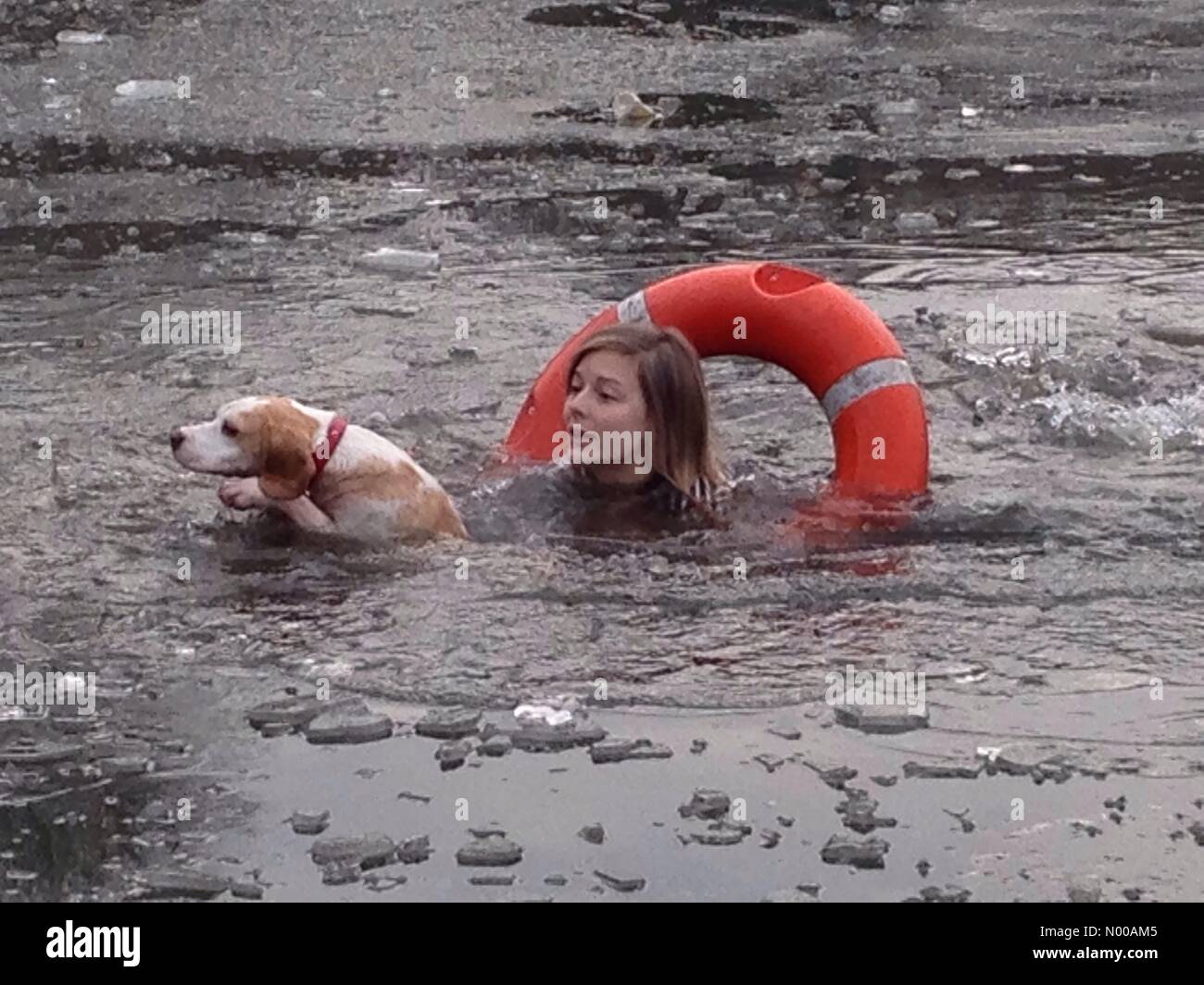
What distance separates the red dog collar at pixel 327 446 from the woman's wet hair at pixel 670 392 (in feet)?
2.73

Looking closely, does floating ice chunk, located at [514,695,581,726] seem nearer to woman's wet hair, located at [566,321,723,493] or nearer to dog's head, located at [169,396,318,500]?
dog's head, located at [169,396,318,500]

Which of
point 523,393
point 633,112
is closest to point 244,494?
point 523,393

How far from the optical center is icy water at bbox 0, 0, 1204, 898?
5.13 m

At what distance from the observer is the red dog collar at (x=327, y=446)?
575 cm

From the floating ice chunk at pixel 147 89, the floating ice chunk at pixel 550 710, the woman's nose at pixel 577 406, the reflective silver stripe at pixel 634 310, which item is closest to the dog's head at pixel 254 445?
the woman's nose at pixel 577 406

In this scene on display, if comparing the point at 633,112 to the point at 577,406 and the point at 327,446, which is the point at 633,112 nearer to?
the point at 577,406

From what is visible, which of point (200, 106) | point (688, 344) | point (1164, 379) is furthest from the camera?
point (200, 106)

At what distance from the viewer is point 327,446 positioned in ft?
18.9

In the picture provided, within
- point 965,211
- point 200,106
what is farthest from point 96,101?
point 965,211

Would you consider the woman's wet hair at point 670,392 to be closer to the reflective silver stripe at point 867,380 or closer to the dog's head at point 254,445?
the reflective silver stripe at point 867,380

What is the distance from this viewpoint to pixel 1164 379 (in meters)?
7.62

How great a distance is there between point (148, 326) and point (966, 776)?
14.6 ft

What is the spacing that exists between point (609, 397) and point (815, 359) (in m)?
0.68
